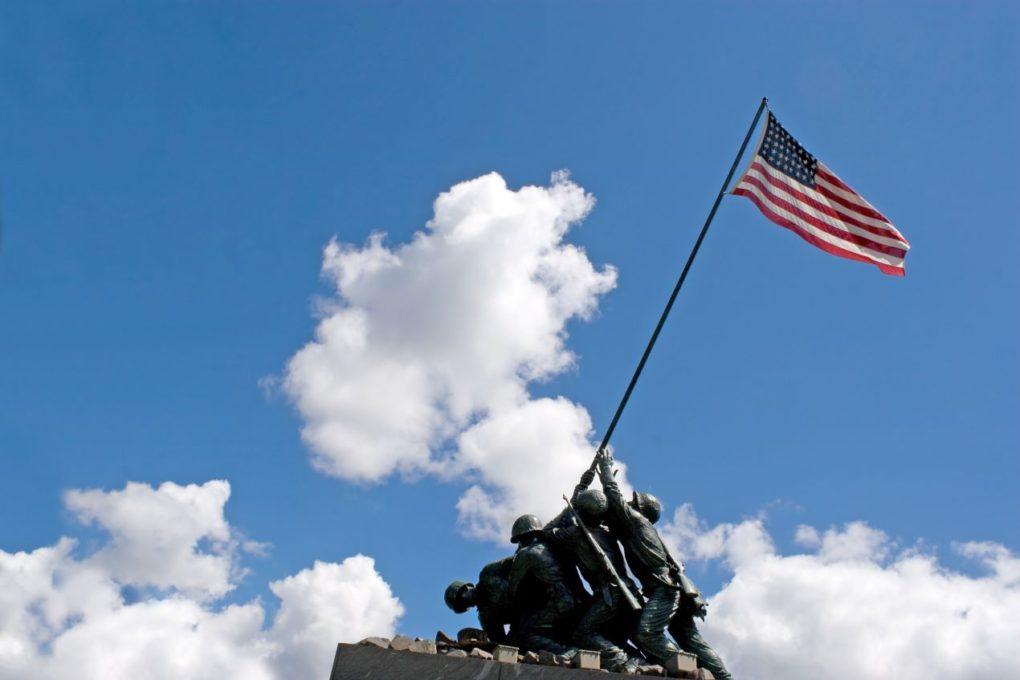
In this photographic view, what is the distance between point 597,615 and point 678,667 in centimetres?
167

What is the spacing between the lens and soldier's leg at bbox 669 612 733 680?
12.6 metres

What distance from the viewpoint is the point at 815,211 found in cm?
1491

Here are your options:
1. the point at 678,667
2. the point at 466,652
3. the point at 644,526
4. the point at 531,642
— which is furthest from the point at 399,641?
the point at 644,526

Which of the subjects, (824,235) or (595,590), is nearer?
(595,590)

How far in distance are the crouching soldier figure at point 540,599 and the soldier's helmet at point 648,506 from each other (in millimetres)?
1532

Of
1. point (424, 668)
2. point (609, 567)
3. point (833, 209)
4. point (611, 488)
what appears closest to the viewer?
point (424, 668)

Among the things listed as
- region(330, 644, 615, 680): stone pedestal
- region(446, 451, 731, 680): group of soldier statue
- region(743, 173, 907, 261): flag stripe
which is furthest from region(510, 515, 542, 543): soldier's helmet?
region(743, 173, 907, 261): flag stripe

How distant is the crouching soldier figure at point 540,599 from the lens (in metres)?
12.8

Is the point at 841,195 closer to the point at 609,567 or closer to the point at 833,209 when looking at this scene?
the point at 833,209

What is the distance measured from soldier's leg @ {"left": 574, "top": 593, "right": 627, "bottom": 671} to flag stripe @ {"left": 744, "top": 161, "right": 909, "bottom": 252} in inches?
265

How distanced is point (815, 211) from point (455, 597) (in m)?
8.07

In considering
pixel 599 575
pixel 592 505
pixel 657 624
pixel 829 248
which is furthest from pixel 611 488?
pixel 829 248

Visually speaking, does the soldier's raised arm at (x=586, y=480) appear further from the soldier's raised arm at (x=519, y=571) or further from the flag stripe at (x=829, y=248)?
the flag stripe at (x=829, y=248)

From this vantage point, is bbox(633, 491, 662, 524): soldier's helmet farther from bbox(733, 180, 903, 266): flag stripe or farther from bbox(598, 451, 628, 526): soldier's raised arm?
bbox(733, 180, 903, 266): flag stripe
